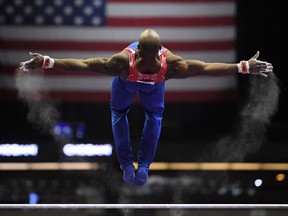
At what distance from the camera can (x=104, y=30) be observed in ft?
32.2

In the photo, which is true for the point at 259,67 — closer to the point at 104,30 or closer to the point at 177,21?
the point at 177,21

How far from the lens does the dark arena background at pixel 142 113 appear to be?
798cm

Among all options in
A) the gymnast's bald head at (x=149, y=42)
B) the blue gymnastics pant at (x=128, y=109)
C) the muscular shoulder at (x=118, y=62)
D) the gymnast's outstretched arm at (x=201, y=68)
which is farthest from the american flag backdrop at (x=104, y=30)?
the gymnast's bald head at (x=149, y=42)

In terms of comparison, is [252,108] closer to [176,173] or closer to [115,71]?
[115,71]

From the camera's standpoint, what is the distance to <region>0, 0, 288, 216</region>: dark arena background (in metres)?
7.98

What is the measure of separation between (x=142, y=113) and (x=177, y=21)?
245 centimetres

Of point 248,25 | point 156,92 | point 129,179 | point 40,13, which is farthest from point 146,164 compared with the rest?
point 248,25

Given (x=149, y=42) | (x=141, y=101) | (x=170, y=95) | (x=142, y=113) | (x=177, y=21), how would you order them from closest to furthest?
1. (x=149, y=42)
2. (x=141, y=101)
3. (x=177, y=21)
4. (x=170, y=95)
5. (x=142, y=113)

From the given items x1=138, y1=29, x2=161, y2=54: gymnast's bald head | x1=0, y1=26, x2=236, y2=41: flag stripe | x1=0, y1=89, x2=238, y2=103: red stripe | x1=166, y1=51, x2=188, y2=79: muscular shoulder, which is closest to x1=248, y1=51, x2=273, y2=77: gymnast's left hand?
x1=166, y1=51, x2=188, y2=79: muscular shoulder

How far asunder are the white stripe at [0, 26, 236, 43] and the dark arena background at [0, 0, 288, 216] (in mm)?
17

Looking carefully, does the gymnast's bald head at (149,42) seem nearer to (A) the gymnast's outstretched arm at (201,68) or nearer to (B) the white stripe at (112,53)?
(A) the gymnast's outstretched arm at (201,68)

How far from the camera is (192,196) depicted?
44.0 feet

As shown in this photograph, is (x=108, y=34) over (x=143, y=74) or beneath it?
beneath

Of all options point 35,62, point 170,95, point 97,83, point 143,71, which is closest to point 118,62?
point 143,71
